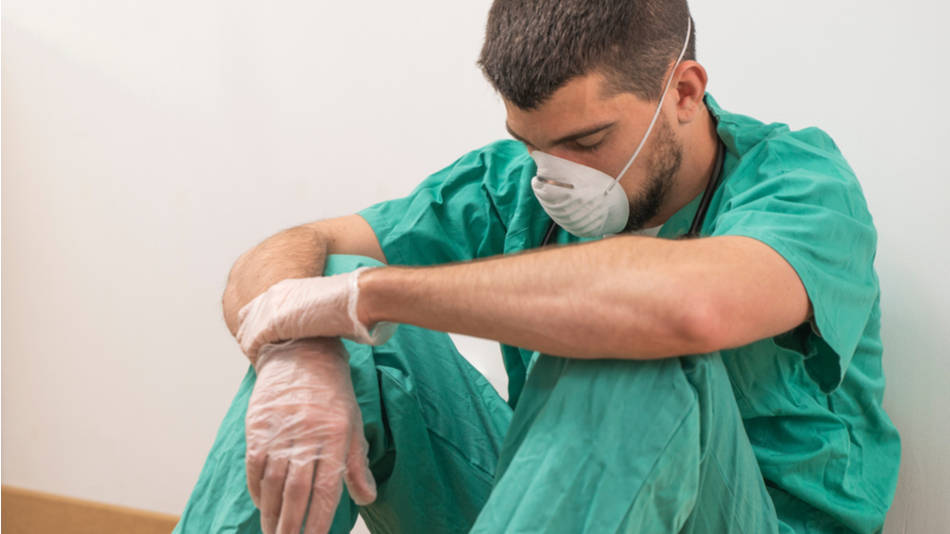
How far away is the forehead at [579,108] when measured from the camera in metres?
0.87

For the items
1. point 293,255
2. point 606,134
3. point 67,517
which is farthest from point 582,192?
point 67,517

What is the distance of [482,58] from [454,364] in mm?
338

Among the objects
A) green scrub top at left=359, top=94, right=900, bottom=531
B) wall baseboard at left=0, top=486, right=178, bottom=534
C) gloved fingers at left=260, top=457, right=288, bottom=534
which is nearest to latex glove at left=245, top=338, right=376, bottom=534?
gloved fingers at left=260, top=457, right=288, bottom=534

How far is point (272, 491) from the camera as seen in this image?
75 centimetres

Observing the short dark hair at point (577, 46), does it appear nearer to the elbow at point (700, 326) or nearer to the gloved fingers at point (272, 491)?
the elbow at point (700, 326)

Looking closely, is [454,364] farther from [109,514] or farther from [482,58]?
[109,514]

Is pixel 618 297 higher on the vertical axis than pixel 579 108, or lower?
lower

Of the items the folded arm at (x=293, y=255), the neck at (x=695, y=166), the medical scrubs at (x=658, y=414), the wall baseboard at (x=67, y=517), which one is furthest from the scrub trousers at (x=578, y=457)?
the wall baseboard at (x=67, y=517)

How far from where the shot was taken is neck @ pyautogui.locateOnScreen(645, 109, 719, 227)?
0.96 meters

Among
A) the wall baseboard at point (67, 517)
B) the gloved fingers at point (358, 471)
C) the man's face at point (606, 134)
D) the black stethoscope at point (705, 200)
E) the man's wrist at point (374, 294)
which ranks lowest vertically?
the wall baseboard at point (67, 517)

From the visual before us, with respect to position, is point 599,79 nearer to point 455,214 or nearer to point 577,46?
point 577,46

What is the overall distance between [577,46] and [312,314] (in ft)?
A: 1.24

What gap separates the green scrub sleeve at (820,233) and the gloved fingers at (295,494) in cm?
44

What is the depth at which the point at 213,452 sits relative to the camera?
2.70 ft
